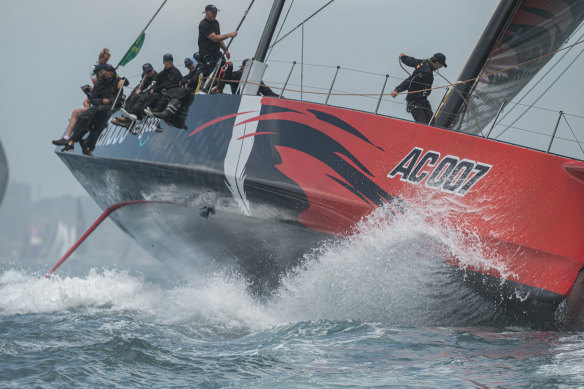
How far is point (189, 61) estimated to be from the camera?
629cm

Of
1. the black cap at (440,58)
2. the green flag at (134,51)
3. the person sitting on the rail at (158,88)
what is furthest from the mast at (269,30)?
the green flag at (134,51)

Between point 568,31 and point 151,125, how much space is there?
4080 millimetres

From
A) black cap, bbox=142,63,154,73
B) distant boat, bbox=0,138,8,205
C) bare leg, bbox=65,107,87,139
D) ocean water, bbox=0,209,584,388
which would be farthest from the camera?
distant boat, bbox=0,138,8,205

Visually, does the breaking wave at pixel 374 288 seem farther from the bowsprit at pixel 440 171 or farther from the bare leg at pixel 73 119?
the bare leg at pixel 73 119

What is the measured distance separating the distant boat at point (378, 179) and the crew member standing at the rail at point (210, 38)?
27.4 inches

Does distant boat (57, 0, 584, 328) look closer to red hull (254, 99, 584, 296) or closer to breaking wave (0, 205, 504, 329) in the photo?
red hull (254, 99, 584, 296)

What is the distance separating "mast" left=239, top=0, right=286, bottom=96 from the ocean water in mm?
→ 1478

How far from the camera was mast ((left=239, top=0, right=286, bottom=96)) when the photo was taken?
5.15 m

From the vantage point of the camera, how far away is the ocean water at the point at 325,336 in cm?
315

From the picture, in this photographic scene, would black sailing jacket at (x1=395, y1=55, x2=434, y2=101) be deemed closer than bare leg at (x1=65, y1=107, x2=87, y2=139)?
Yes

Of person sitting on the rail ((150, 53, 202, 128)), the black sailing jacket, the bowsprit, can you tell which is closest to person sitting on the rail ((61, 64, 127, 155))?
person sitting on the rail ((150, 53, 202, 128))

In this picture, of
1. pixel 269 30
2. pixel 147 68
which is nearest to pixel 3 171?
pixel 147 68

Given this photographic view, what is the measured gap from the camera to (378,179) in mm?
4297

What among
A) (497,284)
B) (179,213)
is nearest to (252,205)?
(179,213)
